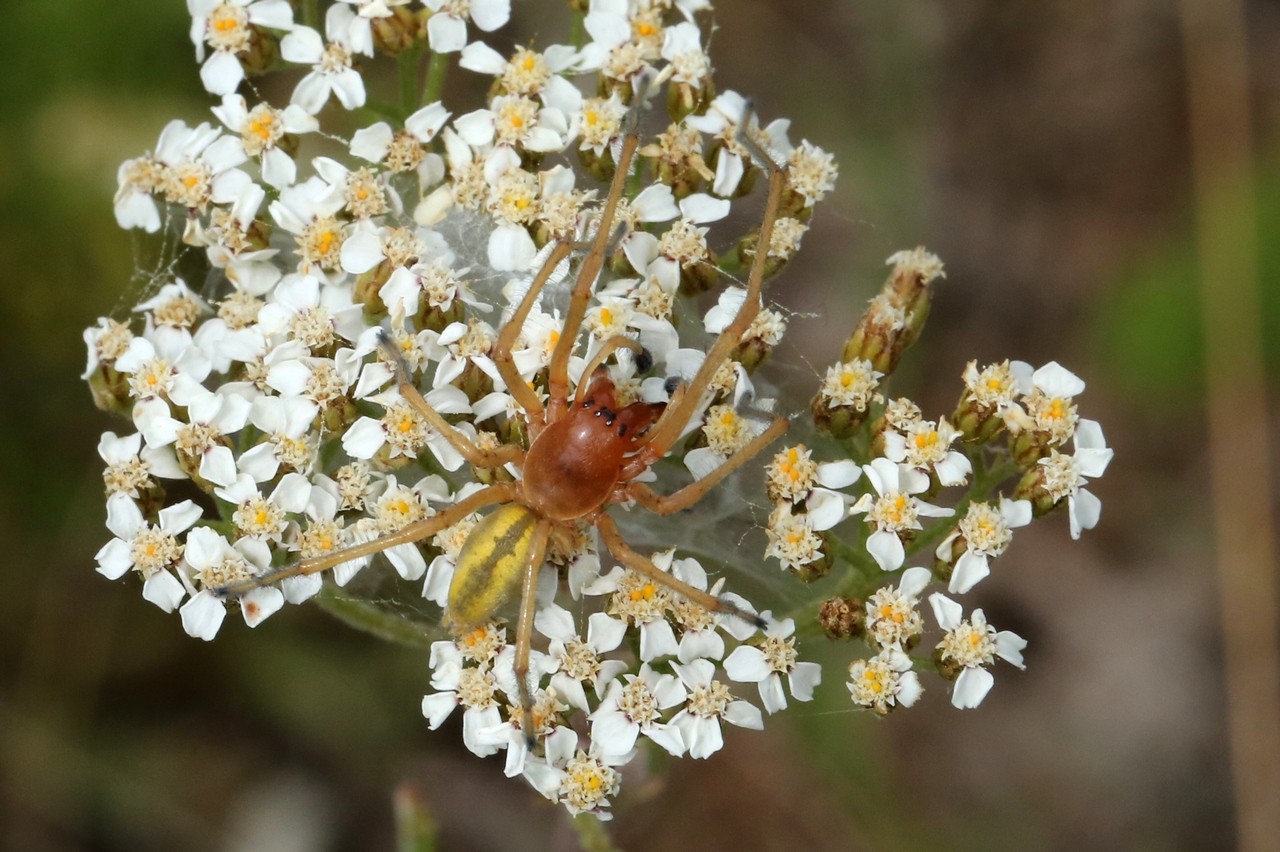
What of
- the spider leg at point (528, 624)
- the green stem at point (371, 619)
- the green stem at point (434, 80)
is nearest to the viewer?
the spider leg at point (528, 624)

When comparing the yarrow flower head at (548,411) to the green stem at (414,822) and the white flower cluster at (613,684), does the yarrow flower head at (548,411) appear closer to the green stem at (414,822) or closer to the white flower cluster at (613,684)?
the white flower cluster at (613,684)

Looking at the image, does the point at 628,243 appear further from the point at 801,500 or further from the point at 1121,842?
the point at 1121,842

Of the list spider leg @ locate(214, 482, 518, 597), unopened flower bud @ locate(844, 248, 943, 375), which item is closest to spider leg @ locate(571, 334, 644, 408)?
spider leg @ locate(214, 482, 518, 597)

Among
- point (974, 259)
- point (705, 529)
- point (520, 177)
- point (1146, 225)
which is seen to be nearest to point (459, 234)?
point (520, 177)

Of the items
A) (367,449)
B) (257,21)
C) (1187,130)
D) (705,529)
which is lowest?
(367,449)

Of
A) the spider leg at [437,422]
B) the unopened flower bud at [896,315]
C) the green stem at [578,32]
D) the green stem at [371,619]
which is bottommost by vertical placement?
the green stem at [371,619]

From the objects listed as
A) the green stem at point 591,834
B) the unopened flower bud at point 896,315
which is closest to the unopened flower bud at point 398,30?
the unopened flower bud at point 896,315

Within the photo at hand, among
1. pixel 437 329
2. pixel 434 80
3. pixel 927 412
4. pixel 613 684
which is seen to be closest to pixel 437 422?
pixel 437 329
